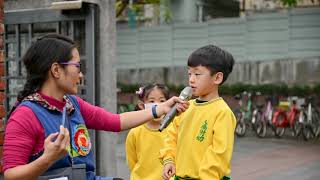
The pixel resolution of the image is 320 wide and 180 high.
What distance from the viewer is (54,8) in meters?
5.41

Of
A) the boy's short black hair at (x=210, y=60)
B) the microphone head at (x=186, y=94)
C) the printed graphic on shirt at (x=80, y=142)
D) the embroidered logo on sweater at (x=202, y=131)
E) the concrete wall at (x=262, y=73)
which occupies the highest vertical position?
the boy's short black hair at (x=210, y=60)

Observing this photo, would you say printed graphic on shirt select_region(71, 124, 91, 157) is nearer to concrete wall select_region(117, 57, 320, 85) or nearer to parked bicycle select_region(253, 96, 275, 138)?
parked bicycle select_region(253, 96, 275, 138)

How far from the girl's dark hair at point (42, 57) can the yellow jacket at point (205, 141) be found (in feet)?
3.69

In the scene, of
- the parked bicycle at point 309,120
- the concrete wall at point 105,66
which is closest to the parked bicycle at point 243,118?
the parked bicycle at point 309,120

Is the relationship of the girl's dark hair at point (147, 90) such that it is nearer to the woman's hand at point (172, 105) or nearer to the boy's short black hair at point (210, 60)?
the boy's short black hair at point (210, 60)

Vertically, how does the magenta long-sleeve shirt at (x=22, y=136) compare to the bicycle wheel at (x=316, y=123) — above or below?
above

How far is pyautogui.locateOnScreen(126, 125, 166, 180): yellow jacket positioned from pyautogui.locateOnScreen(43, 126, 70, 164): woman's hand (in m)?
2.18

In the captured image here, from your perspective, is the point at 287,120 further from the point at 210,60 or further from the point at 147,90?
the point at 210,60

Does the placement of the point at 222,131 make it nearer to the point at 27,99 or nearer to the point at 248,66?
the point at 27,99

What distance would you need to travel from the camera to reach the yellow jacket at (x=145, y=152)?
4.48 meters

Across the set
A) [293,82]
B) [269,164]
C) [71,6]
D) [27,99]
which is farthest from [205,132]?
[293,82]

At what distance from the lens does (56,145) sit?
2.28m

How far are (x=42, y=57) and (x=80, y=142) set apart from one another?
43 centimetres

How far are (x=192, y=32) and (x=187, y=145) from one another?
1288 centimetres
